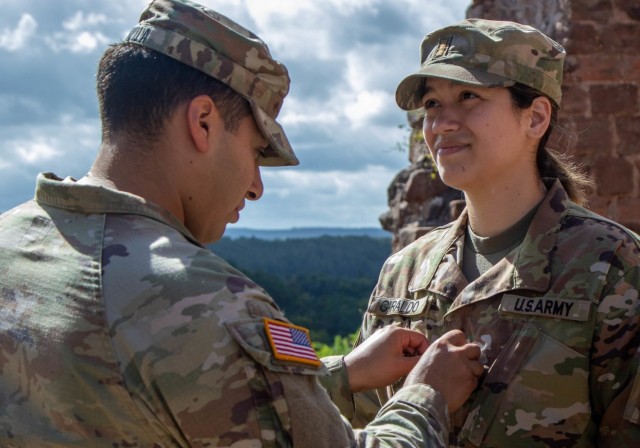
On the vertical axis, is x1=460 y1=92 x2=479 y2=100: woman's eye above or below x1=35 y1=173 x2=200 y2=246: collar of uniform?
above

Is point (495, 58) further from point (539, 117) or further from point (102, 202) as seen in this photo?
point (102, 202)

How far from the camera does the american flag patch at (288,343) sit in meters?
2.00

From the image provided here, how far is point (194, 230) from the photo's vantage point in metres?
2.36

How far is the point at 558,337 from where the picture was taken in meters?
2.73

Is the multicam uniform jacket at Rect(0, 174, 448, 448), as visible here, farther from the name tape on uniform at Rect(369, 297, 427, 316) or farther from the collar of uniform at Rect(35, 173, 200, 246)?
the name tape on uniform at Rect(369, 297, 427, 316)

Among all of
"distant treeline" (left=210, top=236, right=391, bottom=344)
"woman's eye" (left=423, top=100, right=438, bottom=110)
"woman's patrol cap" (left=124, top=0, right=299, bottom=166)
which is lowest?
"distant treeline" (left=210, top=236, right=391, bottom=344)

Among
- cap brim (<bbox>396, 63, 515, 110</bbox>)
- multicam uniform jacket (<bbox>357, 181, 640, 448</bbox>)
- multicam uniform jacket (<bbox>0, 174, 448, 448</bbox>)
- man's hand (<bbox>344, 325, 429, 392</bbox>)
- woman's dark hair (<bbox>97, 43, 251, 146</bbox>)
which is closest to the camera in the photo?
multicam uniform jacket (<bbox>0, 174, 448, 448</bbox>)

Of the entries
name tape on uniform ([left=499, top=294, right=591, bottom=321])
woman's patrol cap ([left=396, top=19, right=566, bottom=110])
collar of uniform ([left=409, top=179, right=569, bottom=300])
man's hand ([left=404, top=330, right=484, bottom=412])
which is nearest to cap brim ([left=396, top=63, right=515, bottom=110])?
woman's patrol cap ([left=396, top=19, right=566, bottom=110])

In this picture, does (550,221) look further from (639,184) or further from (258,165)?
(639,184)

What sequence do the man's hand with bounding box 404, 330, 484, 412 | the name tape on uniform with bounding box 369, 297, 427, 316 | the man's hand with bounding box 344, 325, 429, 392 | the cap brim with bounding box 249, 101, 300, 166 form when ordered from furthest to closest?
the name tape on uniform with bounding box 369, 297, 427, 316 → the man's hand with bounding box 344, 325, 429, 392 → the man's hand with bounding box 404, 330, 484, 412 → the cap brim with bounding box 249, 101, 300, 166

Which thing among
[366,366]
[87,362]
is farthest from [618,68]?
[87,362]

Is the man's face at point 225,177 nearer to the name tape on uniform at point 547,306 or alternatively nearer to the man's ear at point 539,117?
the name tape on uniform at point 547,306

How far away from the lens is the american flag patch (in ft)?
6.55

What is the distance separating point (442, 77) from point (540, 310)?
2.56 feet
